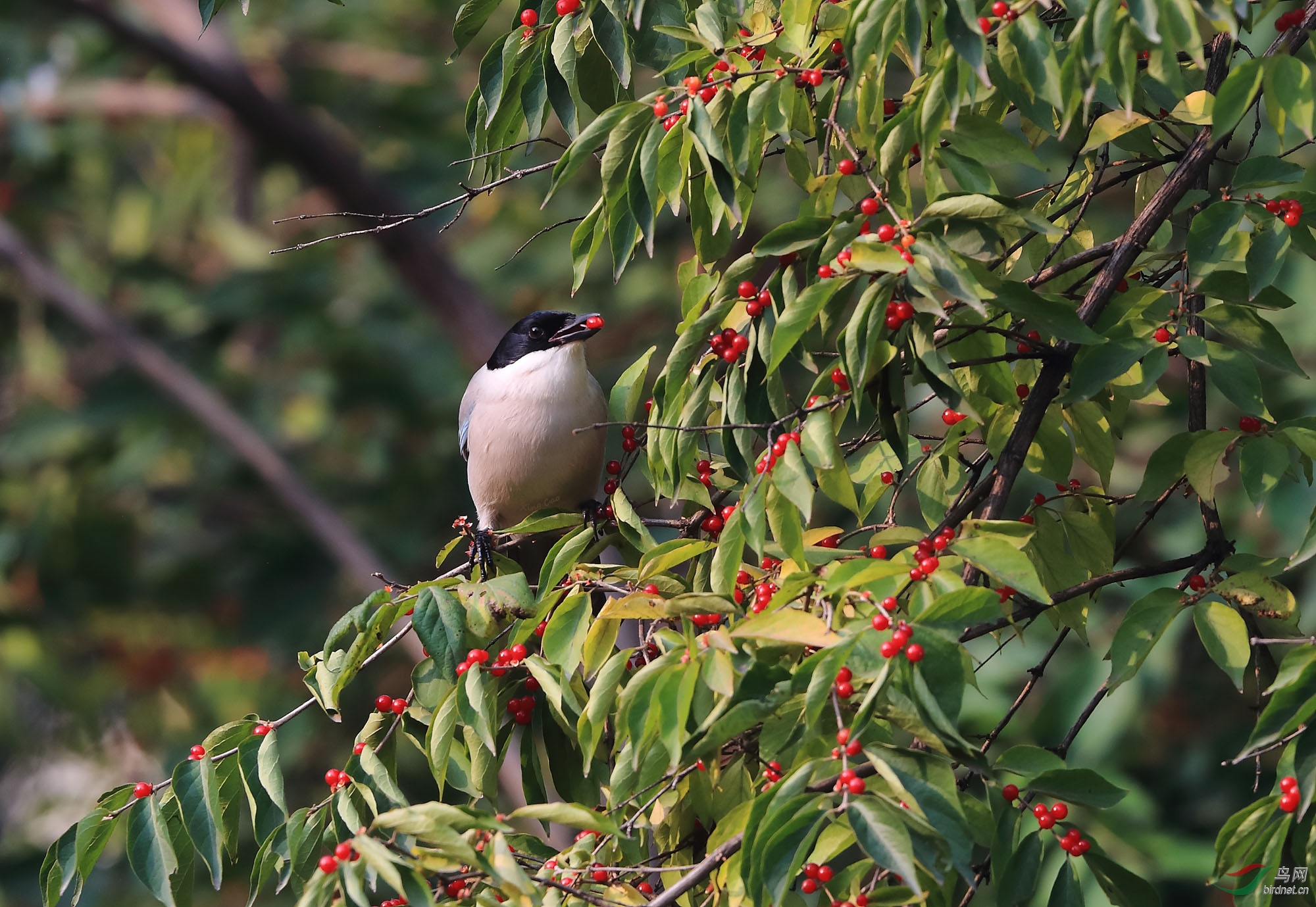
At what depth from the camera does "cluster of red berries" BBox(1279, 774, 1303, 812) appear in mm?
1967

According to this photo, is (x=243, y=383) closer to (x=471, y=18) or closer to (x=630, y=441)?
(x=630, y=441)

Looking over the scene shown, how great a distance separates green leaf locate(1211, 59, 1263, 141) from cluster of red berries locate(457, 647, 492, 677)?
151cm

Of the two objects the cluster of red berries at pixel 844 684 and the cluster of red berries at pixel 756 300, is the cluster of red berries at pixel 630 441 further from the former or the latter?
the cluster of red berries at pixel 844 684

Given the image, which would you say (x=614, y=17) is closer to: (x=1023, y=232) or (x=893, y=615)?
(x=1023, y=232)

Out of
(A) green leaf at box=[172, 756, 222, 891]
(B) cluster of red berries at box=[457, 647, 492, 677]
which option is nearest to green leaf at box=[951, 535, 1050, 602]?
(B) cluster of red berries at box=[457, 647, 492, 677]

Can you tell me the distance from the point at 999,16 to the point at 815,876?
55.9 inches

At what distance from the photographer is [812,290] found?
77.9 inches

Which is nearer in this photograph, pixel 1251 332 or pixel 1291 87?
pixel 1291 87

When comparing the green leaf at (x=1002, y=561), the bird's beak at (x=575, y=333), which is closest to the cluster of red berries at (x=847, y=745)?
the green leaf at (x=1002, y=561)

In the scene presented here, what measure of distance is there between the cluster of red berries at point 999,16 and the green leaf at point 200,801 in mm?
1872

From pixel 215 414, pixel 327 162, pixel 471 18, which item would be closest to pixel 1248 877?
pixel 471 18

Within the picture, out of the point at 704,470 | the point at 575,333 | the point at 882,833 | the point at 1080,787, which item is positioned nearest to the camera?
the point at 882,833

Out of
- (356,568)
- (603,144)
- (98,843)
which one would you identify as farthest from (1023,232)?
(356,568)

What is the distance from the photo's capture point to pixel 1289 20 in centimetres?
236
